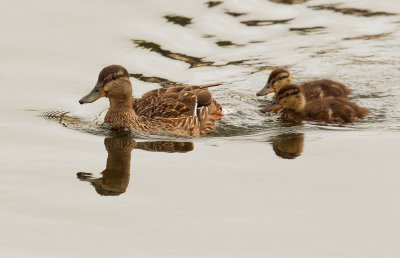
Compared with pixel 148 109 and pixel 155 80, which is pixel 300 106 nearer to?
pixel 148 109

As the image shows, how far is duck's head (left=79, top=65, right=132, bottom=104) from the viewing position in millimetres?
7445

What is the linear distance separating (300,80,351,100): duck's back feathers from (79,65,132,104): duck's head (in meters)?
2.34

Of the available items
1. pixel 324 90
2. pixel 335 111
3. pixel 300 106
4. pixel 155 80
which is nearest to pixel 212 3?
pixel 155 80

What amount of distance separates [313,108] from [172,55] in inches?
115

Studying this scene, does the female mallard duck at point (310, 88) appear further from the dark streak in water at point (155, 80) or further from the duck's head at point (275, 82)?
the dark streak in water at point (155, 80)

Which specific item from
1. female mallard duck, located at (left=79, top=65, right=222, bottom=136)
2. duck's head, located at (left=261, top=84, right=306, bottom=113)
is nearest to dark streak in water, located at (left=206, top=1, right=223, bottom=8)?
duck's head, located at (left=261, top=84, right=306, bottom=113)

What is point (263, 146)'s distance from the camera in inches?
284

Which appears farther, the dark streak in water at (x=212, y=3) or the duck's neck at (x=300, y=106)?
the dark streak in water at (x=212, y=3)

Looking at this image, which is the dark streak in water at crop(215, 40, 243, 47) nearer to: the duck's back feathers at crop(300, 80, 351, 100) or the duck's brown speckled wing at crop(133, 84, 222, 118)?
the duck's back feathers at crop(300, 80, 351, 100)

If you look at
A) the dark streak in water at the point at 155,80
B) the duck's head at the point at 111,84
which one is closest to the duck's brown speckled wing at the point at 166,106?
the duck's head at the point at 111,84

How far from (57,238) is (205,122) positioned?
334 cm

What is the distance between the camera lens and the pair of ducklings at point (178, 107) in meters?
7.60

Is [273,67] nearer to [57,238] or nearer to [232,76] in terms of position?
[232,76]

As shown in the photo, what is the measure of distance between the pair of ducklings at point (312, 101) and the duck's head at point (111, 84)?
1.70 m
